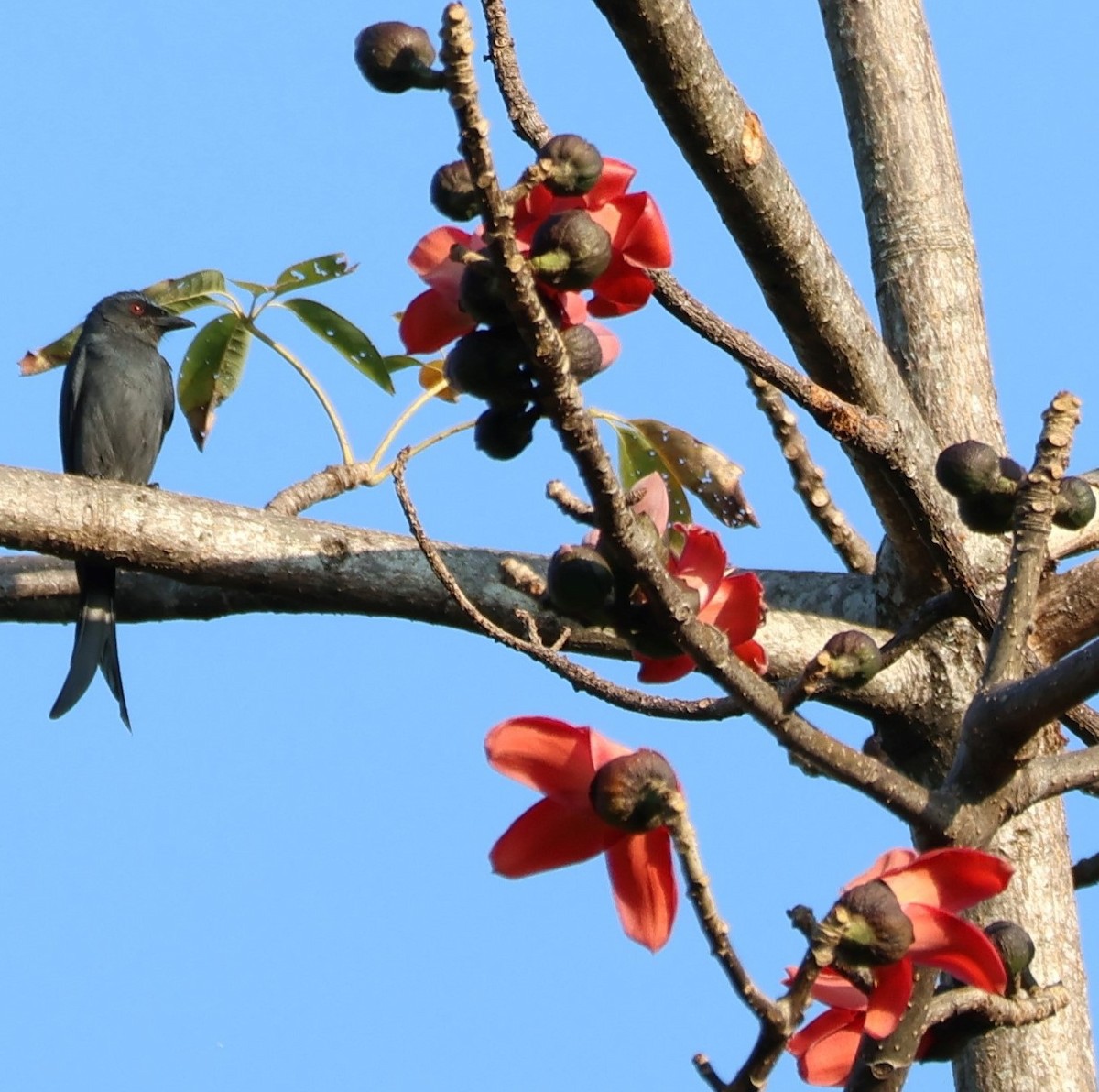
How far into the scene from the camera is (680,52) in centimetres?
165

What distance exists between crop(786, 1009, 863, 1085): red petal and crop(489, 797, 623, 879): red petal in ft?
0.89

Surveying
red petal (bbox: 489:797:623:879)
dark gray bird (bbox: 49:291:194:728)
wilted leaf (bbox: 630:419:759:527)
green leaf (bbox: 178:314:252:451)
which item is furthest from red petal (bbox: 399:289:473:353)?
dark gray bird (bbox: 49:291:194:728)

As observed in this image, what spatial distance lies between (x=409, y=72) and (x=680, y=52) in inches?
21.2

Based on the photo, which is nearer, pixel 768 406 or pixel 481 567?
pixel 481 567

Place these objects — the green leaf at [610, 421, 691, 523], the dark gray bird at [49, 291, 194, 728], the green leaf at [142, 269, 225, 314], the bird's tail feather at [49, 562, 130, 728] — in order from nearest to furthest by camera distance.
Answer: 1. the green leaf at [610, 421, 691, 523]
2. the green leaf at [142, 269, 225, 314]
3. the bird's tail feather at [49, 562, 130, 728]
4. the dark gray bird at [49, 291, 194, 728]

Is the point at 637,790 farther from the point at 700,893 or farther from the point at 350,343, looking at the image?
the point at 350,343

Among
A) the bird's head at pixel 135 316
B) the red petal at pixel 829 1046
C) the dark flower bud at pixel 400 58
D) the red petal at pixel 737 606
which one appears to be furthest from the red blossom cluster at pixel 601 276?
the bird's head at pixel 135 316

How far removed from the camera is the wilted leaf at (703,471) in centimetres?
336

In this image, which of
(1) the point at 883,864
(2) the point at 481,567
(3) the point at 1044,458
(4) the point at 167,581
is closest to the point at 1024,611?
(3) the point at 1044,458

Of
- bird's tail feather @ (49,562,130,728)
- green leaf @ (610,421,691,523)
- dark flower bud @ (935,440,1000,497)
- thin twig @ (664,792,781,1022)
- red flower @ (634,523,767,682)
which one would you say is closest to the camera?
thin twig @ (664,792,781,1022)

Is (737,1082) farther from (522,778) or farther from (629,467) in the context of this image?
(629,467)

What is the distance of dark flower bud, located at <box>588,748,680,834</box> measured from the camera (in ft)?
3.79

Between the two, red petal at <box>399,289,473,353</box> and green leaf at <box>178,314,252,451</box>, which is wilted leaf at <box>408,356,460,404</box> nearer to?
green leaf at <box>178,314,252,451</box>

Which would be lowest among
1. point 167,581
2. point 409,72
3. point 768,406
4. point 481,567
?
point 409,72
